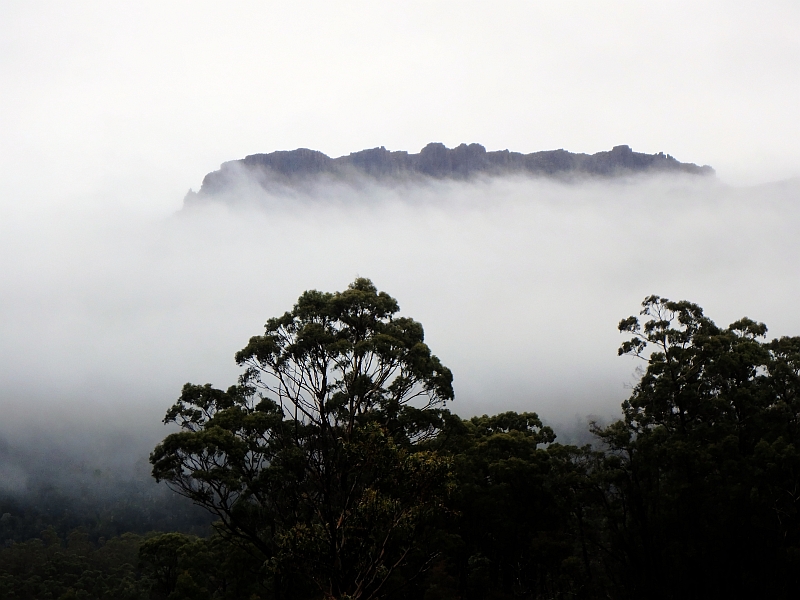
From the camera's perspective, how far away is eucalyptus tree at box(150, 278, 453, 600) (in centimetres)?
1825

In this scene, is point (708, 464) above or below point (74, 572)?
above

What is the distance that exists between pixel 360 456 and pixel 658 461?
14389mm

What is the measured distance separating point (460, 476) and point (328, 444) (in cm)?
907

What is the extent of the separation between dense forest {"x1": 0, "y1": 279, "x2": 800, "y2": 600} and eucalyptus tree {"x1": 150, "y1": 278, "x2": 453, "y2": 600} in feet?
0.27

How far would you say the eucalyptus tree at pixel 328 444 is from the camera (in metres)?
18.2

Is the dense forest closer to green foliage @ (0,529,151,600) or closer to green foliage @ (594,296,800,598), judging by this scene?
green foliage @ (594,296,800,598)

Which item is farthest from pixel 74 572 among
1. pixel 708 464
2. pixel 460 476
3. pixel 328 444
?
pixel 708 464

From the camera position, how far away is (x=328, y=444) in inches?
920

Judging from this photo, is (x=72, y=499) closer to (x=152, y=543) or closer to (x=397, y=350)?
(x=152, y=543)

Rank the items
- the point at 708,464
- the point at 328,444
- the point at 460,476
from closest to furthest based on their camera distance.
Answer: the point at 328,444
the point at 708,464
the point at 460,476

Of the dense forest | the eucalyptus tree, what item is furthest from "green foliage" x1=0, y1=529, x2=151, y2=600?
the eucalyptus tree

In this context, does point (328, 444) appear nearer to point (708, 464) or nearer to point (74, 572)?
point (708, 464)

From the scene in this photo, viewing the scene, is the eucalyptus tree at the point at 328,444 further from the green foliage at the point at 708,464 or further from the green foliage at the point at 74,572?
the green foliage at the point at 74,572

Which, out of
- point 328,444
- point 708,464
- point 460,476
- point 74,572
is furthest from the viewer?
point 74,572
